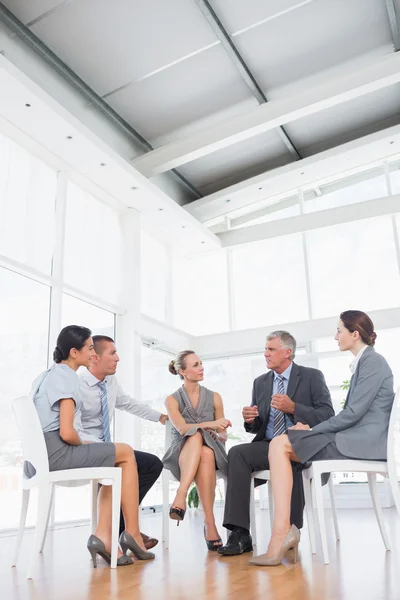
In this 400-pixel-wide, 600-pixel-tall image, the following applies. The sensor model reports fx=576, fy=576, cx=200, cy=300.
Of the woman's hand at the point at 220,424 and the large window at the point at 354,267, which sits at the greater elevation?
the large window at the point at 354,267

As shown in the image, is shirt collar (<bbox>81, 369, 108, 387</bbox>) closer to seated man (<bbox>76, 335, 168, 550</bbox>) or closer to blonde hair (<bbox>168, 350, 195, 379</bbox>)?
seated man (<bbox>76, 335, 168, 550</bbox>)

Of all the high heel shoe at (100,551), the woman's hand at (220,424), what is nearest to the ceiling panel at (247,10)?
the woman's hand at (220,424)

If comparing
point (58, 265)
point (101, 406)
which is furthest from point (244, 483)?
point (58, 265)

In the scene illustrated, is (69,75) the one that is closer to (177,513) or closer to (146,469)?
(146,469)

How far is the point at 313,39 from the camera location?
18.8 feet

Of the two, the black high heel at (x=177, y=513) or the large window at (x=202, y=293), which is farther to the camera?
the large window at (x=202, y=293)

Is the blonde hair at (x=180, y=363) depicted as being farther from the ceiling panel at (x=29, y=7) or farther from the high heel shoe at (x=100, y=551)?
the ceiling panel at (x=29, y=7)

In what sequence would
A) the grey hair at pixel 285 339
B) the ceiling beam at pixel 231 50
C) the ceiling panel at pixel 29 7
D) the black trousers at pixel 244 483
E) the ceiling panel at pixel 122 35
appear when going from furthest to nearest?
the ceiling beam at pixel 231 50, the ceiling panel at pixel 122 35, the ceiling panel at pixel 29 7, the grey hair at pixel 285 339, the black trousers at pixel 244 483

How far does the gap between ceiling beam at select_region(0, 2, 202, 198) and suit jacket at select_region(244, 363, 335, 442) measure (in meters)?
3.84

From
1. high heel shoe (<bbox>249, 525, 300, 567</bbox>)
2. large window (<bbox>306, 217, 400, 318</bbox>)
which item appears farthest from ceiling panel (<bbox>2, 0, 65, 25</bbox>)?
large window (<bbox>306, 217, 400, 318</bbox>)

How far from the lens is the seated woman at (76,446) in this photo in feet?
8.41

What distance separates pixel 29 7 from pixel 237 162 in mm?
3650

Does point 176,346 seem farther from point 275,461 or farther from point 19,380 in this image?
point 275,461

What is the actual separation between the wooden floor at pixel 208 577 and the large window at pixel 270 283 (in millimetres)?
5154
